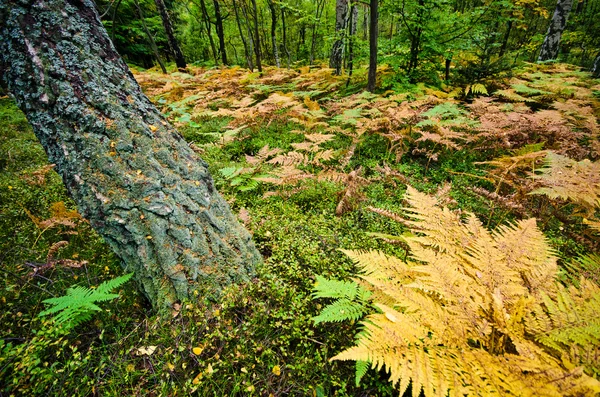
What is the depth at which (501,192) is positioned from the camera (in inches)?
136

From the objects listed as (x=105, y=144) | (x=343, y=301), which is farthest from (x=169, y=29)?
(x=343, y=301)

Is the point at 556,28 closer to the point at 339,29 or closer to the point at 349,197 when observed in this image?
the point at 339,29

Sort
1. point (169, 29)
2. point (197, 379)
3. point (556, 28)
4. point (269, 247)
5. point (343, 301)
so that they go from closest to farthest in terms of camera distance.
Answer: point (197, 379) < point (343, 301) < point (269, 247) < point (556, 28) < point (169, 29)

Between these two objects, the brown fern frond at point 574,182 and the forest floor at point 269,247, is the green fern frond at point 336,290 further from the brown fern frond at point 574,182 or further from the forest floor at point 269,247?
the brown fern frond at point 574,182

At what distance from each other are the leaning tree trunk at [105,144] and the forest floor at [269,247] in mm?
351

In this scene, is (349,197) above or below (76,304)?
below

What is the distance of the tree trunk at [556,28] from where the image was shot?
347 inches

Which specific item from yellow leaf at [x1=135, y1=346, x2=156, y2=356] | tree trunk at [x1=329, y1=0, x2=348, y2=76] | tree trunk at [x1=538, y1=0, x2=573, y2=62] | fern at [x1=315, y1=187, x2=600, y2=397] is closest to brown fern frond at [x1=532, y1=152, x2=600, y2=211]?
fern at [x1=315, y1=187, x2=600, y2=397]

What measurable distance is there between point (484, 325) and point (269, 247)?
1828 mm

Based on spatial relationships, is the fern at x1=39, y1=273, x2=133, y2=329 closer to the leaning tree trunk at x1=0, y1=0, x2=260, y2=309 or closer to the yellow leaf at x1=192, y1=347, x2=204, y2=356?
the leaning tree trunk at x1=0, y1=0, x2=260, y2=309

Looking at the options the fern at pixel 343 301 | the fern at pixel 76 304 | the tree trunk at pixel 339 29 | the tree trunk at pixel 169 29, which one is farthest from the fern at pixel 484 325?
the tree trunk at pixel 169 29

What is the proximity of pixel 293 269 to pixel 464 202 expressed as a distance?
257 centimetres

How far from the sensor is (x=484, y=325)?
130cm

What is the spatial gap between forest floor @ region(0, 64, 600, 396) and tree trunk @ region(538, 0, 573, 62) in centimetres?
629
